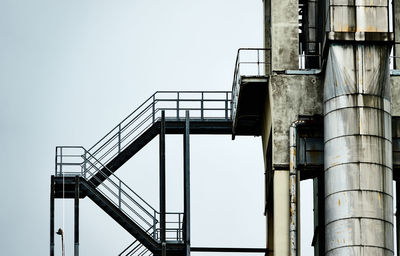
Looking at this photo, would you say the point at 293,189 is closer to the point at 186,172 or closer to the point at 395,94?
the point at 395,94

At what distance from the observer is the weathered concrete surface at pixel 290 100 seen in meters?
63.2

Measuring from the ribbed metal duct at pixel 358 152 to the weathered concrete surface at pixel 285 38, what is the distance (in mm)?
1882

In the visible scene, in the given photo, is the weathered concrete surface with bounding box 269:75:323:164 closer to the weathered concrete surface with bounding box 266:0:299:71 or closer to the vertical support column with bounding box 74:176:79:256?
the weathered concrete surface with bounding box 266:0:299:71

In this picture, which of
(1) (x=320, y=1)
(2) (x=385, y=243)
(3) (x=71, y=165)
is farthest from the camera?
(3) (x=71, y=165)

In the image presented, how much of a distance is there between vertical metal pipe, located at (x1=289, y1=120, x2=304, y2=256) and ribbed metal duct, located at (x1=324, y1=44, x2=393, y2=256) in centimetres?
109

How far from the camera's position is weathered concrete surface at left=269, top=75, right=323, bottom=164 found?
63219 millimetres

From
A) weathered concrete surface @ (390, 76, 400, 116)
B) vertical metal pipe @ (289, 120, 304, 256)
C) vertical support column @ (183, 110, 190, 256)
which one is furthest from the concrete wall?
vertical support column @ (183, 110, 190, 256)

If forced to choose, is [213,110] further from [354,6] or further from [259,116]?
[354,6]

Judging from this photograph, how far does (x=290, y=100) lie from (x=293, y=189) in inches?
134

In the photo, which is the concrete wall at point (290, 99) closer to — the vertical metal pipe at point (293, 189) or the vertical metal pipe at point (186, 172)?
the vertical metal pipe at point (293, 189)

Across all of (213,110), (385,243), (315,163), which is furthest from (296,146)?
(213,110)

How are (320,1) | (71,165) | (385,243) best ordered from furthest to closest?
(71,165)
(320,1)
(385,243)

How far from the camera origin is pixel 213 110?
7606 centimetres

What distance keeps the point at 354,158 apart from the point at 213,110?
15.8m
